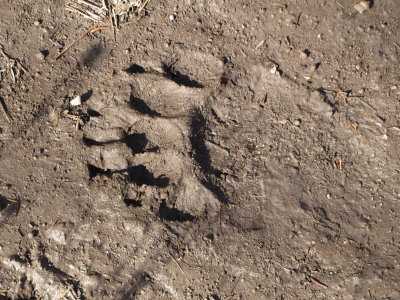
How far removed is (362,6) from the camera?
2.57 metres

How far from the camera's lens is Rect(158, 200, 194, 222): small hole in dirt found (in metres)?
2.49

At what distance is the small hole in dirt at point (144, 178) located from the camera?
2.58 metres

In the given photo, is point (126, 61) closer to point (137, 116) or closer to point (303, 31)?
point (137, 116)

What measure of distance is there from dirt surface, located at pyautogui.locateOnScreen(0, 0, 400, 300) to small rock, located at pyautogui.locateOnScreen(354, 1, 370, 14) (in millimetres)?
43

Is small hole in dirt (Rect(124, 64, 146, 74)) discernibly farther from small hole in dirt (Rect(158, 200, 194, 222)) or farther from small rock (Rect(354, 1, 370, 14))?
small rock (Rect(354, 1, 370, 14))

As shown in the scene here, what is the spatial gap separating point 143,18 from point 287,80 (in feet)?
4.28

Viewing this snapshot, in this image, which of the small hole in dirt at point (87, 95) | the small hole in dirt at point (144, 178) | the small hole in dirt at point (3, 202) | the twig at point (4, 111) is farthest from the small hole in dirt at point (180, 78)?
the small hole in dirt at point (3, 202)

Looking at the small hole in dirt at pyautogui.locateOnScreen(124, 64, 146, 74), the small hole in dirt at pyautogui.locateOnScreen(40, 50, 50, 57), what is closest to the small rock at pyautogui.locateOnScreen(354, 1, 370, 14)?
the small hole in dirt at pyautogui.locateOnScreen(124, 64, 146, 74)

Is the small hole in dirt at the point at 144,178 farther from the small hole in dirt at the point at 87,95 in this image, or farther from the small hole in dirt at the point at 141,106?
the small hole in dirt at the point at 87,95

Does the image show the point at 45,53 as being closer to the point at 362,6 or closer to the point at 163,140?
the point at 163,140

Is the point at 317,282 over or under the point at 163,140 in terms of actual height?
under

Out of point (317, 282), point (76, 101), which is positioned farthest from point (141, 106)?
point (317, 282)

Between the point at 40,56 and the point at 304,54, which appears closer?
the point at 304,54

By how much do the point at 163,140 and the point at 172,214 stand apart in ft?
1.94
